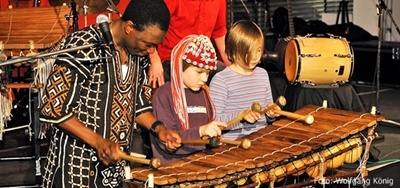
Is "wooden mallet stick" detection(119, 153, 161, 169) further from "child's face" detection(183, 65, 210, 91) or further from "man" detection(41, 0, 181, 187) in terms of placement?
"child's face" detection(183, 65, 210, 91)

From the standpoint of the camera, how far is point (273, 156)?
3908mm

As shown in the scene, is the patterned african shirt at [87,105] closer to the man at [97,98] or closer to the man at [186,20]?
the man at [97,98]

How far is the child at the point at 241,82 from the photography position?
4691mm

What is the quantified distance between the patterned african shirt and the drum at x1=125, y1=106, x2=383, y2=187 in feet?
0.64

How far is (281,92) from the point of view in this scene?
25.0ft

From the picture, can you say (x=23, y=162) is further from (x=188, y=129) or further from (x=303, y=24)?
(x=303, y=24)

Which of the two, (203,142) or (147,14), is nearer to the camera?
(147,14)

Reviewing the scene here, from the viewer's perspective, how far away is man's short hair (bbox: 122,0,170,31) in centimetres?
337

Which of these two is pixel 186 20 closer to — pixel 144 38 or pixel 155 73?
pixel 155 73

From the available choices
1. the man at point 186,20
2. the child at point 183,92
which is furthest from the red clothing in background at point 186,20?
the child at point 183,92

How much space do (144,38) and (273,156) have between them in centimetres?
97

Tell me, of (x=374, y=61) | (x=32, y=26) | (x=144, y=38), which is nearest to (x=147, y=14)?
(x=144, y=38)

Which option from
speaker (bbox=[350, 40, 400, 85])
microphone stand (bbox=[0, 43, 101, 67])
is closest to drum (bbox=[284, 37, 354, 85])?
speaker (bbox=[350, 40, 400, 85])

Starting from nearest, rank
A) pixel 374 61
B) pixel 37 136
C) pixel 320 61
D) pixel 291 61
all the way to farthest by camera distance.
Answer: pixel 37 136 → pixel 320 61 → pixel 291 61 → pixel 374 61
